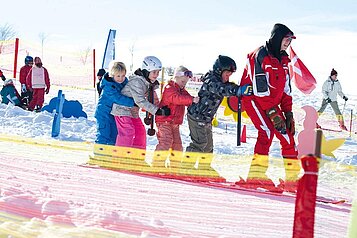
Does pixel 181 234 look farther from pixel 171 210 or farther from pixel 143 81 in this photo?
pixel 143 81

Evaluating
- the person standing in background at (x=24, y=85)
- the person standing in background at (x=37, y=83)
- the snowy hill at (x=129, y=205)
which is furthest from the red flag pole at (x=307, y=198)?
the person standing in background at (x=24, y=85)

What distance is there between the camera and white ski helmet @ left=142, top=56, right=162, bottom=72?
6.95m

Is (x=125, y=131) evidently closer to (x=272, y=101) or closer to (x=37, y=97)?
(x=272, y=101)

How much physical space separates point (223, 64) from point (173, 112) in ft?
3.30

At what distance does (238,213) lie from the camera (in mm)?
4223

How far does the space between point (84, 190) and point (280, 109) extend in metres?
2.31

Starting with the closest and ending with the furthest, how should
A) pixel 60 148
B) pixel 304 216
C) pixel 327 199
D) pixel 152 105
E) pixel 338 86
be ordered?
pixel 304 216, pixel 327 199, pixel 152 105, pixel 60 148, pixel 338 86

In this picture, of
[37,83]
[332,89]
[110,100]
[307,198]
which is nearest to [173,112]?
[110,100]

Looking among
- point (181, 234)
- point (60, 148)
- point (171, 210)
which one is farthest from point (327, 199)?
point (60, 148)

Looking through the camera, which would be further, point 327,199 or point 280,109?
point 280,109

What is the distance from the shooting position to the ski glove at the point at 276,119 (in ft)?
19.1

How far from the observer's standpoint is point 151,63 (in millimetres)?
6965

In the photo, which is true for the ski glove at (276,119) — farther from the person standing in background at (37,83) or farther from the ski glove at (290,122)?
the person standing in background at (37,83)

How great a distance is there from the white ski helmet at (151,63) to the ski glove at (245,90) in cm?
129
